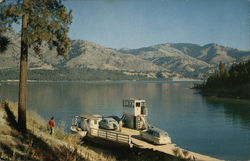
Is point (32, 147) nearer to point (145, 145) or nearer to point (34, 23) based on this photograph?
point (34, 23)

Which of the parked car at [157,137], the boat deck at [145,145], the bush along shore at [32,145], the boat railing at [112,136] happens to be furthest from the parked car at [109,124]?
the bush along shore at [32,145]

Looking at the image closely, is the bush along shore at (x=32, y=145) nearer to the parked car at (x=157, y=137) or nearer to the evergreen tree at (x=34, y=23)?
the evergreen tree at (x=34, y=23)

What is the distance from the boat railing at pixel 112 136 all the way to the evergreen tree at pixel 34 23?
1620cm

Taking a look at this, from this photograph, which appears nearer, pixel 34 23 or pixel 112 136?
pixel 34 23

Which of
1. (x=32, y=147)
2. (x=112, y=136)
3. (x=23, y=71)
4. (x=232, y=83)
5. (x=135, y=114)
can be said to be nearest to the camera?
(x=32, y=147)

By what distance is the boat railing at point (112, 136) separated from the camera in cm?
3341

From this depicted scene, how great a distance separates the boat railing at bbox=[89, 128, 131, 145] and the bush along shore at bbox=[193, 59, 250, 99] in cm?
11262

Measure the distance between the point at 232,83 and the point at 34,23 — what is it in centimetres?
15516

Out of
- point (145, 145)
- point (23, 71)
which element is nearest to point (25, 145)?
point (23, 71)

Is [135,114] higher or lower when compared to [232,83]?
lower

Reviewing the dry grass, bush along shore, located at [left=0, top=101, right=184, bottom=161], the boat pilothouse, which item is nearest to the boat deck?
Result: bush along shore, located at [left=0, top=101, right=184, bottom=161]

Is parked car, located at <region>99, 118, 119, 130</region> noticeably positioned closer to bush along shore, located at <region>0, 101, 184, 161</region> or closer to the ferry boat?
the ferry boat

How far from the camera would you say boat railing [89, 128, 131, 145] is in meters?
33.4

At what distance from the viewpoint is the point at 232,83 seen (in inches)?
6152
